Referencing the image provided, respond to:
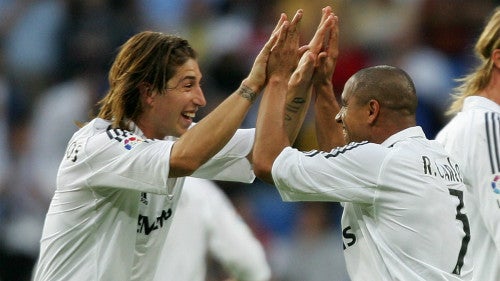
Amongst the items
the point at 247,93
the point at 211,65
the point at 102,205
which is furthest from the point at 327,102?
the point at 211,65

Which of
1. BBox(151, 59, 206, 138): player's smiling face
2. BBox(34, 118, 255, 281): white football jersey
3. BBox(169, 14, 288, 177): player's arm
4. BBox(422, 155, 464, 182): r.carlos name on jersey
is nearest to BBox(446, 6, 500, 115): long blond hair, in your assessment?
BBox(422, 155, 464, 182): r.carlos name on jersey

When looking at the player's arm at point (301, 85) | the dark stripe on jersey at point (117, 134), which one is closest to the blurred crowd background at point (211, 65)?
the player's arm at point (301, 85)

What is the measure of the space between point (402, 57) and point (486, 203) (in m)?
4.40

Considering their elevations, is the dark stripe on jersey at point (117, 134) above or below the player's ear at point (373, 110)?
below

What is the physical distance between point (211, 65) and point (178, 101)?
4659 mm

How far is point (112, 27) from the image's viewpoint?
951 centimetres

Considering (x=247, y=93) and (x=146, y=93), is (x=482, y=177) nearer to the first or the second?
(x=247, y=93)

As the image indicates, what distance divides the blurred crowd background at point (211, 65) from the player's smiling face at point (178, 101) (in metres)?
3.81

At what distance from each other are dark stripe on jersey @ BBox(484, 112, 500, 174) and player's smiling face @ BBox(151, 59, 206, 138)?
1.60 metres

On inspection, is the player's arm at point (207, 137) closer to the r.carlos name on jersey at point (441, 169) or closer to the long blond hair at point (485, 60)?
the r.carlos name on jersey at point (441, 169)

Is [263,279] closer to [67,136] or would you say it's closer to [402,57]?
[67,136]

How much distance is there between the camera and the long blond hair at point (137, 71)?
473 centimetres

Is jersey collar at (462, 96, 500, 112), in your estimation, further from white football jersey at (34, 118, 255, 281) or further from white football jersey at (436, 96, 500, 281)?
white football jersey at (34, 118, 255, 281)

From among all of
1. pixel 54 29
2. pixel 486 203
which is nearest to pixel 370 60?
pixel 54 29
